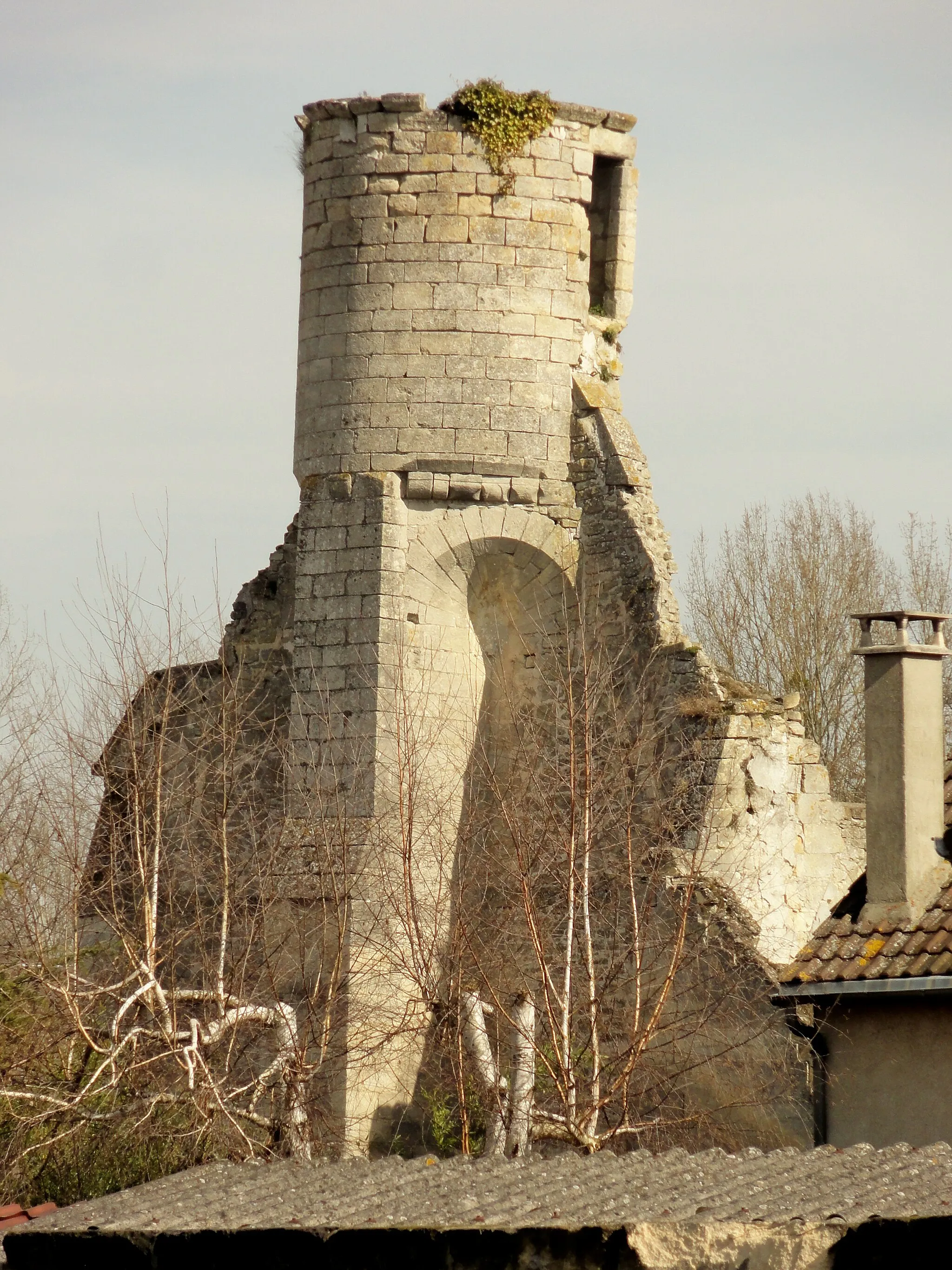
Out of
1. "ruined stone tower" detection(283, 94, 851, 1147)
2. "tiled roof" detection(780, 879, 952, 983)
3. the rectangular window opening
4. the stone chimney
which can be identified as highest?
the rectangular window opening

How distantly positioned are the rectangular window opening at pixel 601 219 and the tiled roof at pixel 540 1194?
9.95 metres

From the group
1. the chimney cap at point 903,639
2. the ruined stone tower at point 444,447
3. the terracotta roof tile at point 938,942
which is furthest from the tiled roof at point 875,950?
the ruined stone tower at point 444,447

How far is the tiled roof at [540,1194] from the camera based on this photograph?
19.9ft

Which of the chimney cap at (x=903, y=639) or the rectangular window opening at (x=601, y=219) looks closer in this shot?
the chimney cap at (x=903, y=639)

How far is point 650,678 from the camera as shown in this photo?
15328mm

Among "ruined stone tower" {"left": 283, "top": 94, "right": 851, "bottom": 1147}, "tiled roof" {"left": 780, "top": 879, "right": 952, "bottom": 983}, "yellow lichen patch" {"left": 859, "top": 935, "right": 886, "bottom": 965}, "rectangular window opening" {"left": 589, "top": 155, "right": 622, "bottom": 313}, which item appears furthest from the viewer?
"rectangular window opening" {"left": 589, "top": 155, "right": 622, "bottom": 313}

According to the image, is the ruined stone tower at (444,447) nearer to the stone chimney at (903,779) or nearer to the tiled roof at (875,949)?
the stone chimney at (903,779)

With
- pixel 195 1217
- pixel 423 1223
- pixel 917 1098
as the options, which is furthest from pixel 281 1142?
pixel 423 1223

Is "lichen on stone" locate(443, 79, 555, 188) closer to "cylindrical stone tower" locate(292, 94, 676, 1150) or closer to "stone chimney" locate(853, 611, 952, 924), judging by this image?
"cylindrical stone tower" locate(292, 94, 676, 1150)

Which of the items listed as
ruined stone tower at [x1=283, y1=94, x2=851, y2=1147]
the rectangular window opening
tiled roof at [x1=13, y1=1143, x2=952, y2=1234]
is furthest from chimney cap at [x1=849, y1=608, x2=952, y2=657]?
tiled roof at [x1=13, y1=1143, x2=952, y2=1234]

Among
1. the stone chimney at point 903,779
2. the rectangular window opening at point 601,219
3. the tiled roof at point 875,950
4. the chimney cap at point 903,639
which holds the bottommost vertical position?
the tiled roof at point 875,950

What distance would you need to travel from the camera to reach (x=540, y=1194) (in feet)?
21.9

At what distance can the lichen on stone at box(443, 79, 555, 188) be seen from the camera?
1605cm

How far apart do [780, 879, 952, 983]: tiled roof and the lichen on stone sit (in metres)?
6.54
